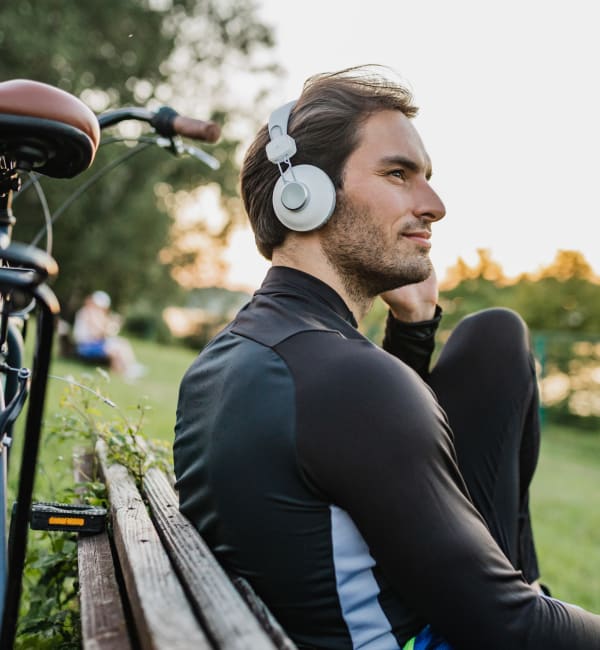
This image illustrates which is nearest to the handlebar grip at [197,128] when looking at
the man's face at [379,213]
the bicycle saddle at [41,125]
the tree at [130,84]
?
the man's face at [379,213]

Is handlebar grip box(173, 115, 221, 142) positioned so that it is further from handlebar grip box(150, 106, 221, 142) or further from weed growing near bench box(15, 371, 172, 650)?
weed growing near bench box(15, 371, 172, 650)

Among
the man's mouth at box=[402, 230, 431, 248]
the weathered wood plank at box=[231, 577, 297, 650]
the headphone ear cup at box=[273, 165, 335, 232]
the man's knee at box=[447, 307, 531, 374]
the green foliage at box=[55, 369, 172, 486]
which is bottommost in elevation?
the green foliage at box=[55, 369, 172, 486]

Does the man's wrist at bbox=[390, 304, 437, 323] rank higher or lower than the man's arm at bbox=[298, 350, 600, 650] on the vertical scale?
higher

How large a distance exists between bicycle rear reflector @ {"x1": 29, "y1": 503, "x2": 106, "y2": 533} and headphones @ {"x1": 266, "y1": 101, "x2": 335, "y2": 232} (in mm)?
864

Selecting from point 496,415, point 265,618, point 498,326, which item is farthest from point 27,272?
point 498,326

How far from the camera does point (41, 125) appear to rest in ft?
4.00

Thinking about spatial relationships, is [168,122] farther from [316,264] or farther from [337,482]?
[337,482]

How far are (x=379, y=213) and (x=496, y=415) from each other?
0.82 metres

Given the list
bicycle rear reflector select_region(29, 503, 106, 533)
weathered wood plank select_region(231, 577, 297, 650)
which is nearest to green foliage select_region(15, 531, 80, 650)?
bicycle rear reflector select_region(29, 503, 106, 533)

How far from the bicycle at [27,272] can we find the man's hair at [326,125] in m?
0.68

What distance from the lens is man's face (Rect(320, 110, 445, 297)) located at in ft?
6.03

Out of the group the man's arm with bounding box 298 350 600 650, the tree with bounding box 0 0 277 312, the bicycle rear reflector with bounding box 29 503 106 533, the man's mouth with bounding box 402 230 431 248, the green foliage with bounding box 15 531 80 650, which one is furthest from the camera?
the tree with bounding box 0 0 277 312

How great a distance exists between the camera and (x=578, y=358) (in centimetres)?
1541

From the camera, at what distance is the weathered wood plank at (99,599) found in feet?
3.49
